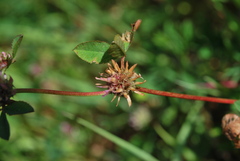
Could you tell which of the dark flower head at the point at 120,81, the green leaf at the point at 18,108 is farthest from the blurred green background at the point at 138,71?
the green leaf at the point at 18,108

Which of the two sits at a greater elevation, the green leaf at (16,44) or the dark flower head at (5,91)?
the green leaf at (16,44)

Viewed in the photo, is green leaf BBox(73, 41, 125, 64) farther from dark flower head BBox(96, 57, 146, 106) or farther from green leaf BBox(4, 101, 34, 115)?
green leaf BBox(4, 101, 34, 115)

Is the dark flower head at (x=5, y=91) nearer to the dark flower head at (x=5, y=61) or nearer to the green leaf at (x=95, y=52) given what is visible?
the dark flower head at (x=5, y=61)

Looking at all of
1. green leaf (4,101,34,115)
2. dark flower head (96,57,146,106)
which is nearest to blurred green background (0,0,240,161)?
dark flower head (96,57,146,106)

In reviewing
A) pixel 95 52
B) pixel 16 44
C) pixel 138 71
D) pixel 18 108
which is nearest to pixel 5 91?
pixel 18 108

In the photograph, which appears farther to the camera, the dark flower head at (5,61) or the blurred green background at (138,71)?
the blurred green background at (138,71)
